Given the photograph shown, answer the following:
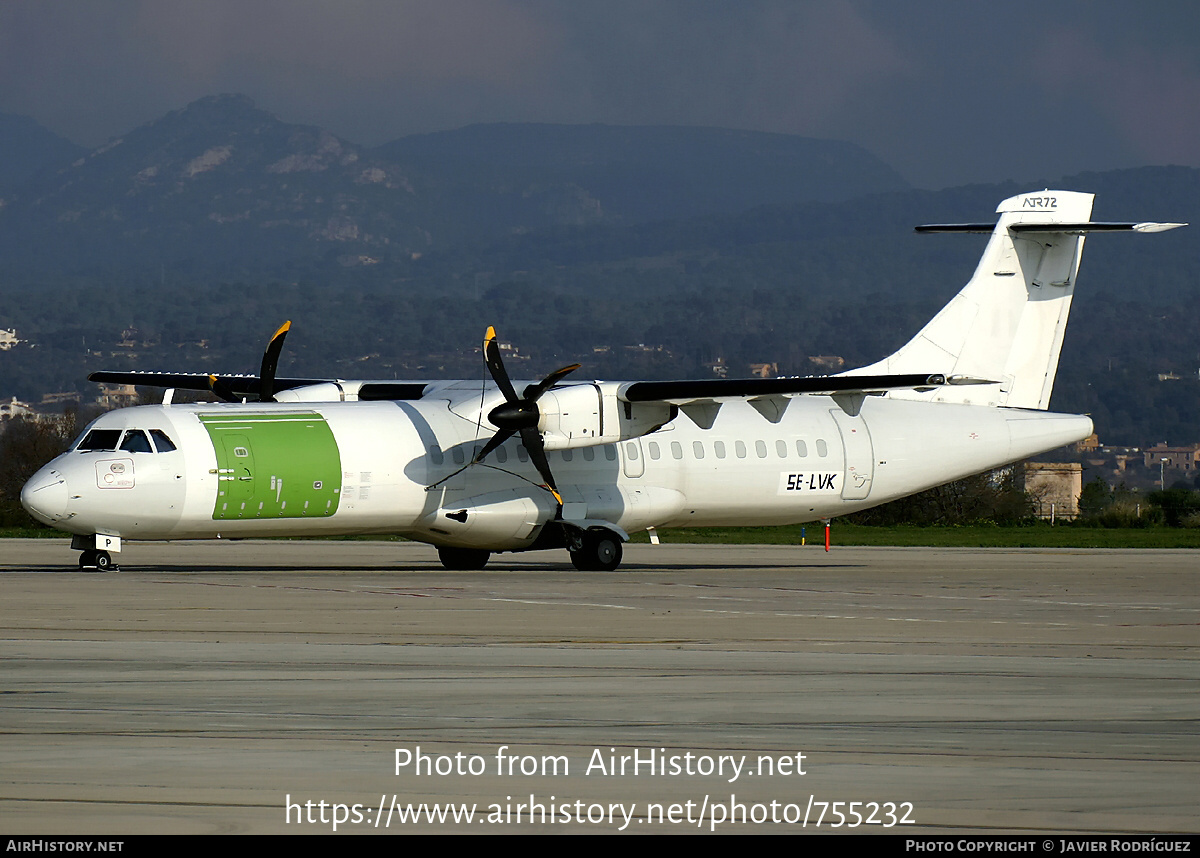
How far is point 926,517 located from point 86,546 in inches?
1886

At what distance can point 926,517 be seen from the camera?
68.8 meters

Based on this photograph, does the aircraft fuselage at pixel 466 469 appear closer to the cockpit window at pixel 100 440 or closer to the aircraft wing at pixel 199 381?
the cockpit window at pixel 100 440

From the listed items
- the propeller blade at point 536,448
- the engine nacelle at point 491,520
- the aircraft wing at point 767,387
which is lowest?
the engine nacelle at point 491,520

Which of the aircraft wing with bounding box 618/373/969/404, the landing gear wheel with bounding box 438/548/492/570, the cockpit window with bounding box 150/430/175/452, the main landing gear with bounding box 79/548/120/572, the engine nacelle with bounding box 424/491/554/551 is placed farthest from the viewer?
the landing gear wheel with bounding box 438/548/492/570

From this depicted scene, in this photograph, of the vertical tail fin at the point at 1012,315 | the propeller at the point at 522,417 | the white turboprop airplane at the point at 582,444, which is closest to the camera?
the white turboprop airplane at the point at 582,444

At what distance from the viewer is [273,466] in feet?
85.5

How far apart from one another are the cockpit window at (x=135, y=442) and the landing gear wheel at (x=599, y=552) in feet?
25.7

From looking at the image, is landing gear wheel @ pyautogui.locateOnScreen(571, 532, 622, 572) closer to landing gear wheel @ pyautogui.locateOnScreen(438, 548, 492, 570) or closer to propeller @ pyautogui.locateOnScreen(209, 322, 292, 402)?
landing gear wheel @ pyautogui.locateOnScreen(438, 548, 492, 570)

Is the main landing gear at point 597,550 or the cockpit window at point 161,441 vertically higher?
the cockpit window at point 161,441

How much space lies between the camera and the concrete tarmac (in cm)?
762

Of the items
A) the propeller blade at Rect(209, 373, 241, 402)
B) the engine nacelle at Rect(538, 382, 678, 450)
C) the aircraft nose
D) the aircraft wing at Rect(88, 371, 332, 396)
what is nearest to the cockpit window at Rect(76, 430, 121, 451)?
the aircraft nose

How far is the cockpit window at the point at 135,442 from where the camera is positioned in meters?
25.5

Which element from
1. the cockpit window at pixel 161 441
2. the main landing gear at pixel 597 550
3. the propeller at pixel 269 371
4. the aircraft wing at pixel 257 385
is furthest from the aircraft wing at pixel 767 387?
the cockpit window at pixel 161 441
